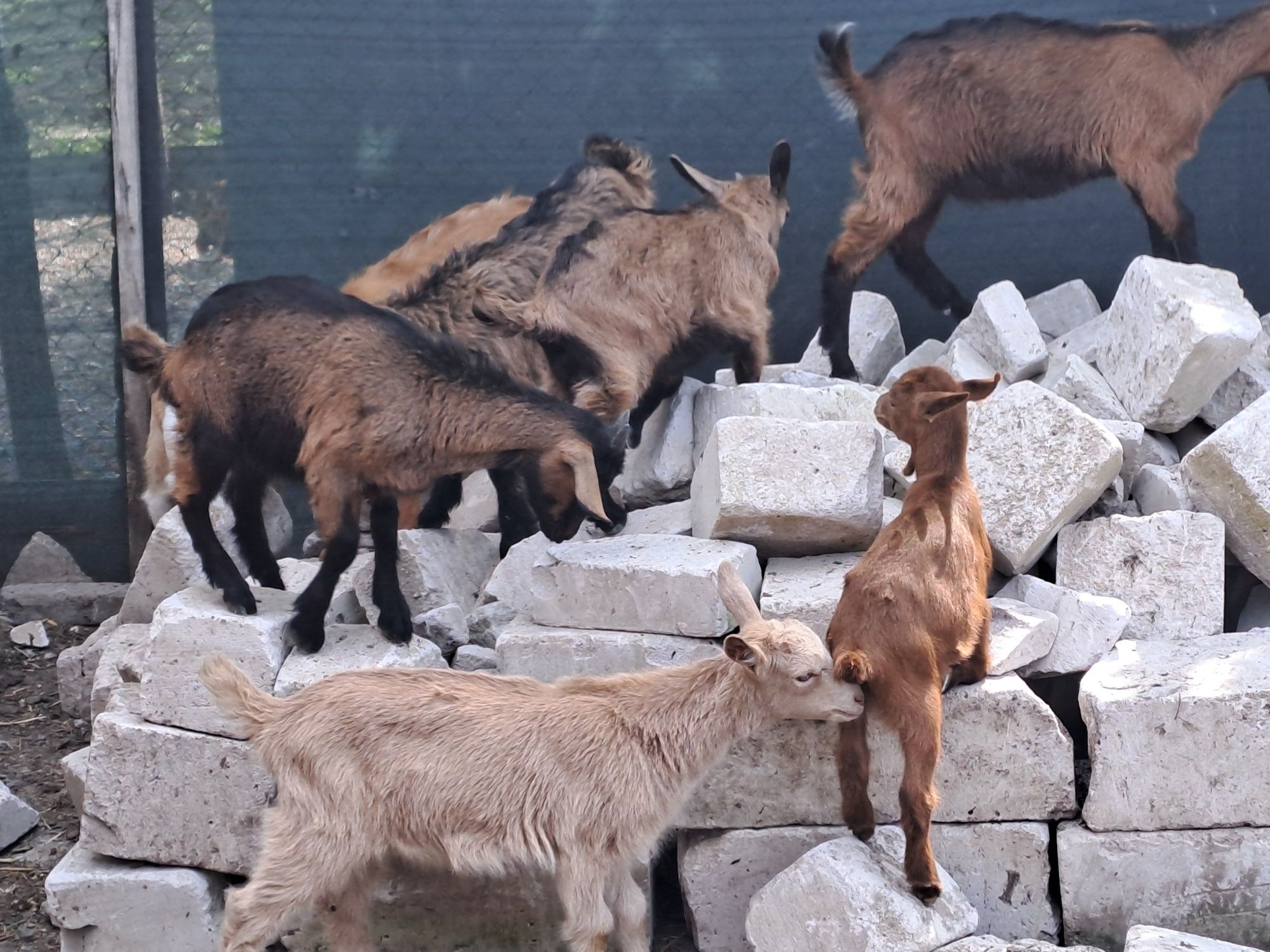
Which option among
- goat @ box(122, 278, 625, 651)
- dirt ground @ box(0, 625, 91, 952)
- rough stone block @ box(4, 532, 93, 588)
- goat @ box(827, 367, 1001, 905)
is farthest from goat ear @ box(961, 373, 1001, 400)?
rough stone block @ box(4, 532, 93, 588)

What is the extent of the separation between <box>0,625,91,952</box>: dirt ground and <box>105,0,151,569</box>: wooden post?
1408 mm

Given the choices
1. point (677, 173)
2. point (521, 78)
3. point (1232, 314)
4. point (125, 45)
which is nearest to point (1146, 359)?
point (1232, 314)

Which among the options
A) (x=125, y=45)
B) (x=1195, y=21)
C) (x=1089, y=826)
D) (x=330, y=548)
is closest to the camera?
(x=1089, y=826)

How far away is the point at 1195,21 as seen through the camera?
654 centimetres

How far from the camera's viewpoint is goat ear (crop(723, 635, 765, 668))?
12.1ft

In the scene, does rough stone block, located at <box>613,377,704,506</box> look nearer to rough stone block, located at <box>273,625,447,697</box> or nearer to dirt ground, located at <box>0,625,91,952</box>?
rough stone block, located at <box>273,625,447,697</box>

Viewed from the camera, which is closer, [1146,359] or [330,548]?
A: [330,548]

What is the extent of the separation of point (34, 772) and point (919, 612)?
3915 mm

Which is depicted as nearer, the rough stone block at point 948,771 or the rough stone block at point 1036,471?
the rough stone block at point 948,771

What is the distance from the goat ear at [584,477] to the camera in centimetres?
449

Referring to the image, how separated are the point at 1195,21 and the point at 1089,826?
428 cm

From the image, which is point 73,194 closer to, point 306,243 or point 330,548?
point 306,243

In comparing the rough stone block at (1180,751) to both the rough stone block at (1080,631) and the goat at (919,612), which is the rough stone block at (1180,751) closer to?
the rough stone block at (1080,631)

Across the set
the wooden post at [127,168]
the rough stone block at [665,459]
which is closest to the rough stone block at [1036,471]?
the rough stone block at [665,459]
